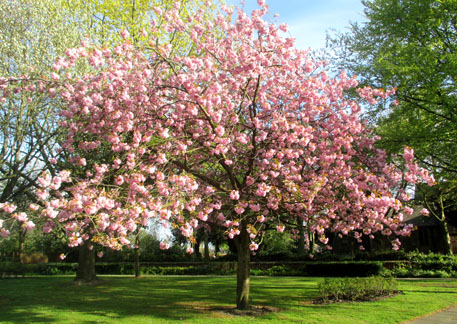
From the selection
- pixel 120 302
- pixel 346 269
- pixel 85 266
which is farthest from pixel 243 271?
pixel 346 269

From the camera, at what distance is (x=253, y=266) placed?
A: 1079 inches

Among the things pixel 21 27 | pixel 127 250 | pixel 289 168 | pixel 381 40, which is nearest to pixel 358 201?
pixel 289 168

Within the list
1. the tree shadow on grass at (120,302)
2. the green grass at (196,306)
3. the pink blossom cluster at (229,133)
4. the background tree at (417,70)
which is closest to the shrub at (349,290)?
the green grass at (196,306)

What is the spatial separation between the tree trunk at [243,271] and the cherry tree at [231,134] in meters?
0.03

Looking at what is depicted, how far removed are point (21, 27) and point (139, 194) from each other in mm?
8553

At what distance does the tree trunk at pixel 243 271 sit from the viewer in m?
11.0

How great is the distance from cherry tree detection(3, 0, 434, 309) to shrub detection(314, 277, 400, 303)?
3.06m

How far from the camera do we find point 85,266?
1992 cm

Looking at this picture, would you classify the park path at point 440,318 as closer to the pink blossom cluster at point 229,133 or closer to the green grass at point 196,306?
the green grass at point 196,306

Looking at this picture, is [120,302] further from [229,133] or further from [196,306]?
[229,133]

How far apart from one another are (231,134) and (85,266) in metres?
14.3

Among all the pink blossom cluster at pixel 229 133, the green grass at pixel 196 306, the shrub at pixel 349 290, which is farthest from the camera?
the shrub at pixel 349 290

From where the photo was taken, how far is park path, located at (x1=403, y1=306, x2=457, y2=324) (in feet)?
30.6

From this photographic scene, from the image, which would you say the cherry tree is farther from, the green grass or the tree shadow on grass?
the tree shadow on grass
